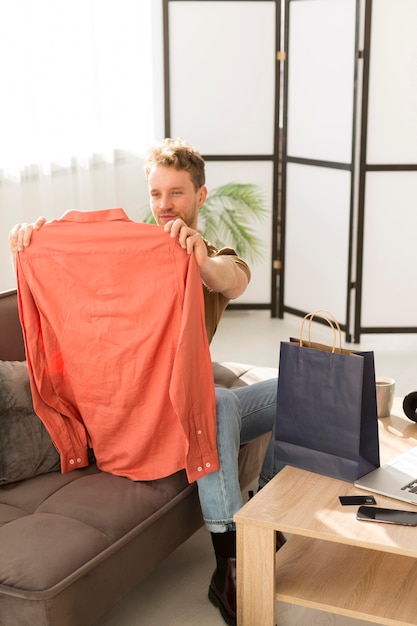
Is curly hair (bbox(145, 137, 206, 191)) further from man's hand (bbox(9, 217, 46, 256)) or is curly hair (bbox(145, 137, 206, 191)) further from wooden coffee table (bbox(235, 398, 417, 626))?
wooden coffee table (bbox(235, 398, 417, 626))

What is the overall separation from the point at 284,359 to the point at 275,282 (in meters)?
2.93

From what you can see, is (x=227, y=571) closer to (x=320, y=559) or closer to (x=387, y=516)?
(x=320, y=559)

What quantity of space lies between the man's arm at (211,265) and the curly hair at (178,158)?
29cm

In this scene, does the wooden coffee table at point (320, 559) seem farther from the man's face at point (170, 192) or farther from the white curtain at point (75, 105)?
the white curtain at point (75, 105)

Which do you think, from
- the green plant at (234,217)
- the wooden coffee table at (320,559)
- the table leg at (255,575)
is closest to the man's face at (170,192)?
the wooden coffee table at (320,559)

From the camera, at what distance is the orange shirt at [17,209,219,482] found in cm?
214

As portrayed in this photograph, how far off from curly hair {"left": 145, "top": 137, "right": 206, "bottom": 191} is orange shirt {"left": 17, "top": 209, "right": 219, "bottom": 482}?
14.3 inches

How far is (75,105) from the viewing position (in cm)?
453

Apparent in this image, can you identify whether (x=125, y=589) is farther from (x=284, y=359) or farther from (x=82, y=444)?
(x=284, y=359)

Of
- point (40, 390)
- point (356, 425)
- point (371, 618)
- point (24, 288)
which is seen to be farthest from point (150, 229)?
point (371, 618)

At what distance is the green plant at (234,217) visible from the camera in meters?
4.85

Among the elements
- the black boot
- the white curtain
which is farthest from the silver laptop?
the white curtain

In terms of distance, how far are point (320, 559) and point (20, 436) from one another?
808 millimetres

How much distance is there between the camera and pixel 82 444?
2.32 m
